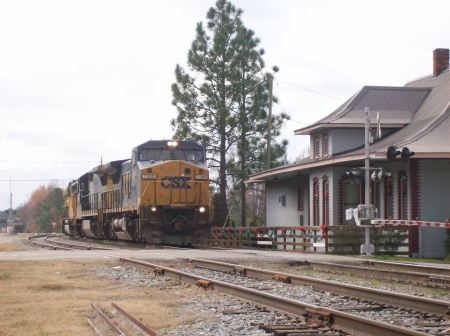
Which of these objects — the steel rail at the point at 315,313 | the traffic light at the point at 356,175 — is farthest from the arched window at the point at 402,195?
the steel rail at the point at 315,313

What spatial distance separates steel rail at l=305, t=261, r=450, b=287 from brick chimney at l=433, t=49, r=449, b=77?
2130 centimetres

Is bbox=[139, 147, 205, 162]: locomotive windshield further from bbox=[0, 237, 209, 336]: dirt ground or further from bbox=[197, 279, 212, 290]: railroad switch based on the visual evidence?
bbox=[197, 279, 212, 290]: railroad switch

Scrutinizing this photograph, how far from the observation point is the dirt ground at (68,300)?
→ 7844 mm

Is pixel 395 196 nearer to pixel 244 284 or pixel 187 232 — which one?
pixel 187 232

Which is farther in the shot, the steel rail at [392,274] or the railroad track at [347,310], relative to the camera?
the steel rail at [392,274]

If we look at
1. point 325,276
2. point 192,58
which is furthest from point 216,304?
point 192,58

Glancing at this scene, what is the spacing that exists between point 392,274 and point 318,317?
6179 mm

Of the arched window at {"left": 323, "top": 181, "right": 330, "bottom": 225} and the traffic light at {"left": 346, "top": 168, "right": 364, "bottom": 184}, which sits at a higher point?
the traffic light at {"left": 346, "top": 168, "right": 364, "bottom": 184}

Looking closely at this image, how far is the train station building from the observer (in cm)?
2462

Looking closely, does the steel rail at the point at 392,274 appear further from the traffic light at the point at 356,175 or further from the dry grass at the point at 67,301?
the traffic light at the point at 356,175

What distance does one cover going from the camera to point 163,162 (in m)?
25.3

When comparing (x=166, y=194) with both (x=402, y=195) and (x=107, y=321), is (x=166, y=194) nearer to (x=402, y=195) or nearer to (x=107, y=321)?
(x=402, y=195)

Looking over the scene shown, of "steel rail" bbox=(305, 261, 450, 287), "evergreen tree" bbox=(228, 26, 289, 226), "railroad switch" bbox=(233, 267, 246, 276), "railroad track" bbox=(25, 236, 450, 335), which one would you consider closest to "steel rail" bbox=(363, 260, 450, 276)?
"steel rail" bbox=(305, 261, 450, 287)

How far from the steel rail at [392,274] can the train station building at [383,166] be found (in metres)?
6.83
